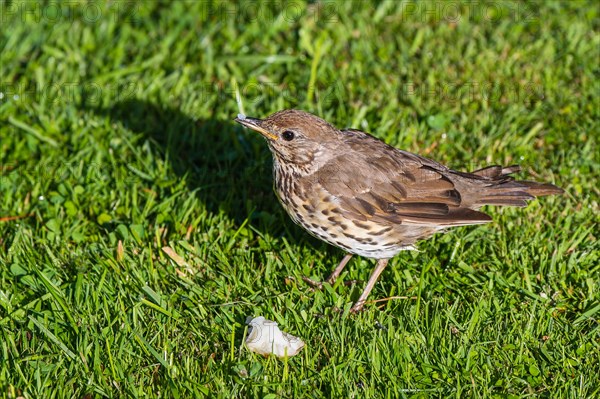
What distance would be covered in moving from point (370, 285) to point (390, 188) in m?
0.64

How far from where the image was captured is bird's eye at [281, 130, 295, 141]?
17.7 ft

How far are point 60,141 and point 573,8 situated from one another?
5.00m

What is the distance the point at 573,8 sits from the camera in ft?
27.2

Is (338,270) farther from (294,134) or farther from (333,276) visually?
(294,134)

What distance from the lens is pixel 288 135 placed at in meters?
5.41

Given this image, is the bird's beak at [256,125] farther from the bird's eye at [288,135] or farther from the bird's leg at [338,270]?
the bird's leg at [338,270]

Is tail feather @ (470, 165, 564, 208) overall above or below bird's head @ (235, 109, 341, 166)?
below

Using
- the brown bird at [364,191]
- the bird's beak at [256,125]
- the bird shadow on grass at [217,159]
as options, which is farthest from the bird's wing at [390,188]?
the bird shadow on grass at [217,159]

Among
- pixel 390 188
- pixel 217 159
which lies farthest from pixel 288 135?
pixel 217 159

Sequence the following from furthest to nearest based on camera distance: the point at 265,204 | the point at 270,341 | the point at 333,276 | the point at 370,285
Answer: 1. the point at 265,204
2. the point at 333,276
3. the point at 370,285
4. the point at 270,341

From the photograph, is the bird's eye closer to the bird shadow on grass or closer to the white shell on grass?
the bird shadow on grass

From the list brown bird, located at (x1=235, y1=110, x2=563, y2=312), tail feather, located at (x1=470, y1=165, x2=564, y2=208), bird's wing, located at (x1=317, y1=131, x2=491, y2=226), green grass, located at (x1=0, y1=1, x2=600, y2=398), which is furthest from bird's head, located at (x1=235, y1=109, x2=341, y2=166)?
tail feather, located at (x1=470, y1=165, x2=564, y2=208)

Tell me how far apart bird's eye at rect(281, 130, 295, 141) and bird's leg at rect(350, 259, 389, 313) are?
1.01 m

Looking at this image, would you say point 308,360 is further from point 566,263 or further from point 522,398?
point 566,263
